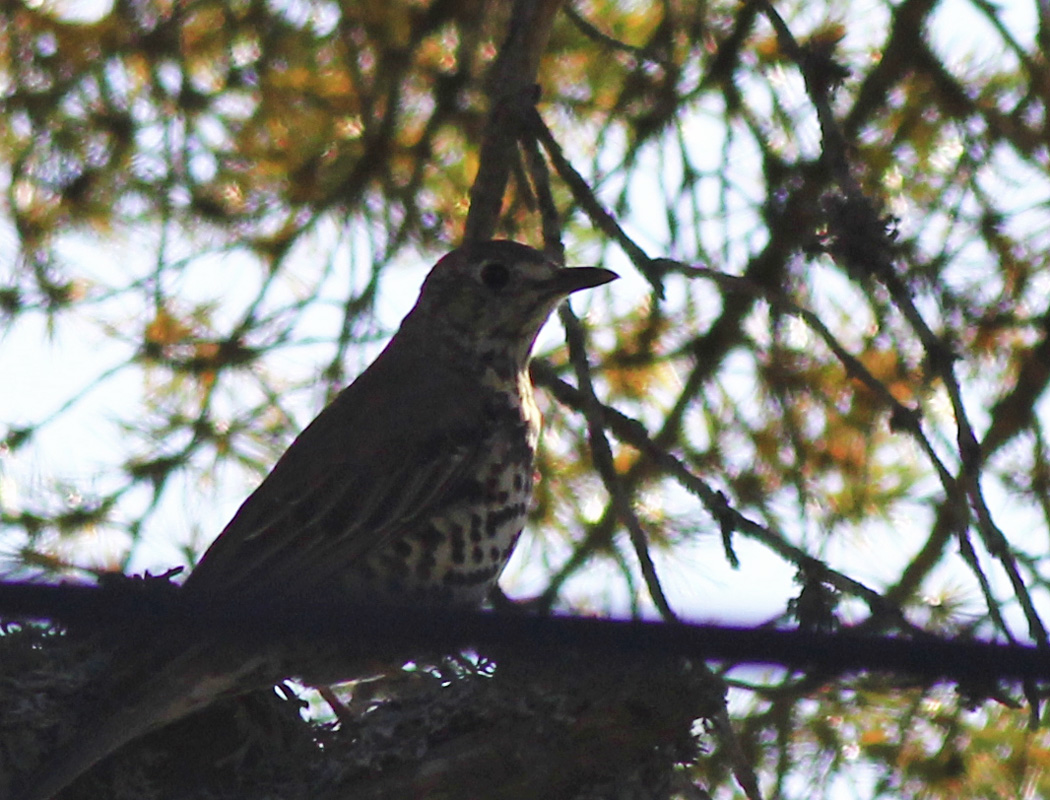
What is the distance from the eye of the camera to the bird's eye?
5.19 metres

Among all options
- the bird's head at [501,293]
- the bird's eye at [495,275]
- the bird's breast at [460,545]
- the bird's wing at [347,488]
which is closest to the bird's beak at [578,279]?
the bird's head at [501,293]

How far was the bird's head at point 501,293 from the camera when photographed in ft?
16.8

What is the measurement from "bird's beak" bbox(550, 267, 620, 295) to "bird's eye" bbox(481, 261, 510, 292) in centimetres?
17

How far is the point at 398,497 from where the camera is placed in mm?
4617

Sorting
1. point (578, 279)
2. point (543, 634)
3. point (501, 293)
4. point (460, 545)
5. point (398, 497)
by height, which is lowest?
point (543, 634)

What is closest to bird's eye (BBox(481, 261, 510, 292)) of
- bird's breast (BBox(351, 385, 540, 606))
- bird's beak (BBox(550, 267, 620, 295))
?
bird's beak (BBox(550, 267, 620, 295))

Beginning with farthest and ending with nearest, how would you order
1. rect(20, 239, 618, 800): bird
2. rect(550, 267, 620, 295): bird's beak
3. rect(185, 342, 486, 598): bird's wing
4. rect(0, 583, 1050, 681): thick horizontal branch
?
rect(550, 267, 620, 295): bird's beak, rect(185, 342, 486, 598): bird's wing, rect(20, 239, 618, 800): bird, rect(0, 583, 1050, 681): thick horizontal branch

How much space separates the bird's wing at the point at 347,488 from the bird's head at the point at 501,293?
0.25 metres

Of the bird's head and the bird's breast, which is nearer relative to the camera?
the bird's breast

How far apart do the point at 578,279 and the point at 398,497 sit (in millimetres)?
844

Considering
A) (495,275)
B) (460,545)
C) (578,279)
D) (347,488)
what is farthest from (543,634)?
(495,275)

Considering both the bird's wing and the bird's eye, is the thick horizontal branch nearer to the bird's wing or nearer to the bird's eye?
the bird's wing

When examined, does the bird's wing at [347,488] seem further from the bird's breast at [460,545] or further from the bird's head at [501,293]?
the bird's head at [501,293]

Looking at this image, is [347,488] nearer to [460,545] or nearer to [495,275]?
[460,545]
